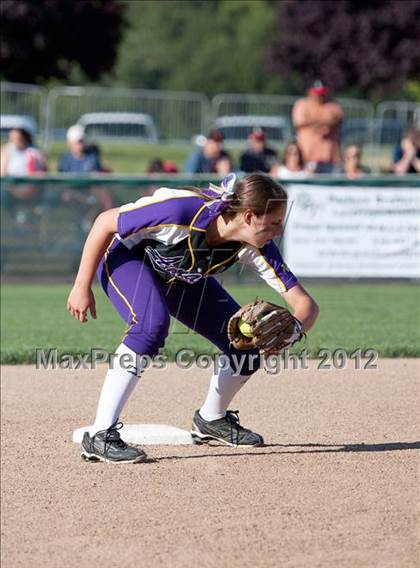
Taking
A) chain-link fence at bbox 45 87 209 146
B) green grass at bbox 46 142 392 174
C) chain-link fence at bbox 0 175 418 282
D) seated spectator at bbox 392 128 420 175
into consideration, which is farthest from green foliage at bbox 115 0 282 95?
chain-link fence at bbox 0 175 418 282

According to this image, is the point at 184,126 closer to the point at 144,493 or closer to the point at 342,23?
the point at 342,23

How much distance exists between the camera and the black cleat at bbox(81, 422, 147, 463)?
536 centimetres

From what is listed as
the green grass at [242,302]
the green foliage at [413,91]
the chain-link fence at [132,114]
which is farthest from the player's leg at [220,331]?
the green foliage at [413,91]

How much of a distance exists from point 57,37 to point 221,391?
78.0ft

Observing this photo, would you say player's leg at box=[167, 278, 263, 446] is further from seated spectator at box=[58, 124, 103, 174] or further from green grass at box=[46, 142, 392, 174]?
green grass at box=[46, 142, 392, 174]

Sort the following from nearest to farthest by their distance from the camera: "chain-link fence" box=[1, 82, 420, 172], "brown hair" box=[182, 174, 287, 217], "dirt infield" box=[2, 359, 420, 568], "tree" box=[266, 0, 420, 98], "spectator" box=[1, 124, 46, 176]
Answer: "dirt infield" box=[2, 359, 420, 568], "brown hair" box=[182, 174, 287, 217], "spectator" box=[1, 124, 46, 176], "chain-link fence" box=[1, 82, 420, 172], "tree" box=[266, 0, 420, 98]

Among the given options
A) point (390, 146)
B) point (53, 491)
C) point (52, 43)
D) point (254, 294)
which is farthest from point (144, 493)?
point (52, 43)

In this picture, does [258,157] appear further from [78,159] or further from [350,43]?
[350,43]

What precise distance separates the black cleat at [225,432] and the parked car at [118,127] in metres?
17.8

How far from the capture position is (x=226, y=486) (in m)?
4.95

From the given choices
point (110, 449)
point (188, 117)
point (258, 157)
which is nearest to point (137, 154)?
point (188, 117)

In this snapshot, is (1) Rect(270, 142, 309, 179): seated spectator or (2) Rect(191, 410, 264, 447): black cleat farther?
(1) Rect(270, 142, 309, 179): seated spectator

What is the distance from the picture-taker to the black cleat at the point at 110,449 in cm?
536

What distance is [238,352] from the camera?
18.2ft
